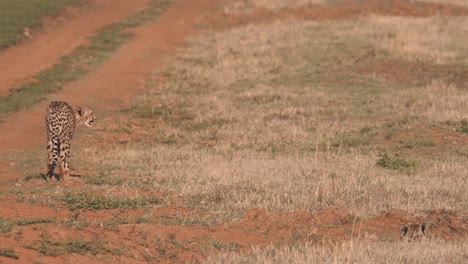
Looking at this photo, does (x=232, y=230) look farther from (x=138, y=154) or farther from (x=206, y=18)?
(x=206, y=18)

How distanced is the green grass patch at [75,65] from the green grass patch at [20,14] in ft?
8.97

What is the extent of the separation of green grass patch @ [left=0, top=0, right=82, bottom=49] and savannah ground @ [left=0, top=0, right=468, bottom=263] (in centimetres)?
402

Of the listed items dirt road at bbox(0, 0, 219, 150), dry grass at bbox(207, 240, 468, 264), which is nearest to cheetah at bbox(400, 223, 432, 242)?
dry grass at bbox(207, 240, 468, 264)

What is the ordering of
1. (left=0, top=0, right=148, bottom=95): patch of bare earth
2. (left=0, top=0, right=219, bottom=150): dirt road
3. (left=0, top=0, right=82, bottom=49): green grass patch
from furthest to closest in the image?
(left=0, top=0, right=82, bottom=49): green grass patch → (left=0, top=0, right=148, bottom=95): patch of bare earth → (left=0, top=0, right=219, bottom=150): dirt road

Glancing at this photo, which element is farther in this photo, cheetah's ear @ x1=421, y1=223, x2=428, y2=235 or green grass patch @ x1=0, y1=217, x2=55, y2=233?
cheetah's ear @ x1=421, y1=223, x2=428, y2=235

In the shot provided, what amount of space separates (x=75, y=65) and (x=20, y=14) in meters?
9.61

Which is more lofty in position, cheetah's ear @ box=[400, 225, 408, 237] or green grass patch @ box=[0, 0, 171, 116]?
cheetah's ear @ box=[400, 225, 408, 237]

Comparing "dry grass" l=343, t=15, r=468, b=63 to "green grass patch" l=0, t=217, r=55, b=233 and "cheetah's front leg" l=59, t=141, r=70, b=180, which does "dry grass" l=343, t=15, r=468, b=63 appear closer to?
"cheetah's front leg" l=59, t=141, r=70, b=180

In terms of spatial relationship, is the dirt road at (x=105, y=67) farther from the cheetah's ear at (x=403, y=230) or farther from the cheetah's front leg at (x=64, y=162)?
the cheetah's ear at (x=403, y=230)

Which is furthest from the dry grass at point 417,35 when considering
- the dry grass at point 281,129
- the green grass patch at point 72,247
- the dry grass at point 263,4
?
the green grass patch at point 72,247

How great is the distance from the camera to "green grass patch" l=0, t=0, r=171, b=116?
2325 centimetres

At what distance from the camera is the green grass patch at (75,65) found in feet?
76.3

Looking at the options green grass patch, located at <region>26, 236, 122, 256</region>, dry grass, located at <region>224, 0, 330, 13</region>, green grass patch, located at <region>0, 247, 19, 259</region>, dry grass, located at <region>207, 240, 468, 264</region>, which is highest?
green grass patch, located at <region>0, 247, 19, 259</region>

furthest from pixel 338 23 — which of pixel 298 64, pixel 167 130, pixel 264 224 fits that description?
pixel 264 224
